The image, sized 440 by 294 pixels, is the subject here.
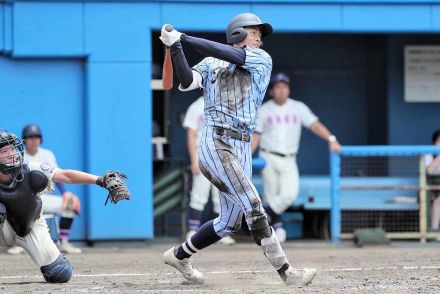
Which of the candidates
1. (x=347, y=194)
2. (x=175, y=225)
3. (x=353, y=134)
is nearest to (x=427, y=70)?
(x=353, y=134)

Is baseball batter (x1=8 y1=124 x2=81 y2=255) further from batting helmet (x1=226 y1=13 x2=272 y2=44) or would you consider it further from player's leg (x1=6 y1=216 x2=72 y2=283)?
batting helmet (x1=226 y1=13 x2=272 y2=44)

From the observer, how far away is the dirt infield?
7.01 metres

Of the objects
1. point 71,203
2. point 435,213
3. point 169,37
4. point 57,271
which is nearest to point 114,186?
point 57,271

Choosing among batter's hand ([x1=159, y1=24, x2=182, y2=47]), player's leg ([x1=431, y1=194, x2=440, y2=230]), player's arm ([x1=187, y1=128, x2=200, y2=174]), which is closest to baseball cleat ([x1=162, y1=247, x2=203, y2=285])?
batter's hand ([x1=159, y1=24, x2=182, y2=47])

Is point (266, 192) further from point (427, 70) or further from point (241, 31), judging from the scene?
point (241, 31)

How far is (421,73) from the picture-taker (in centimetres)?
1273

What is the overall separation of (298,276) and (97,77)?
462 cm

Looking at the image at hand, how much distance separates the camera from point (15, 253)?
34.7 ft

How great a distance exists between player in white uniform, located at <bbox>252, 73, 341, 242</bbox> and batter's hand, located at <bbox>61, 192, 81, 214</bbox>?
2094 mm

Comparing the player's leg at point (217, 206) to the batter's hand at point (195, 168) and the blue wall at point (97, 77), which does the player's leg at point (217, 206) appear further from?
the blue wall at point (97, 77)

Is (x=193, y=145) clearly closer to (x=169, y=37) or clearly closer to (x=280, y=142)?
(x=280, y=142)

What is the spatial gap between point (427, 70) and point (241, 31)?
620cm

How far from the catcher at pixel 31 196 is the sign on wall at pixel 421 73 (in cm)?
633

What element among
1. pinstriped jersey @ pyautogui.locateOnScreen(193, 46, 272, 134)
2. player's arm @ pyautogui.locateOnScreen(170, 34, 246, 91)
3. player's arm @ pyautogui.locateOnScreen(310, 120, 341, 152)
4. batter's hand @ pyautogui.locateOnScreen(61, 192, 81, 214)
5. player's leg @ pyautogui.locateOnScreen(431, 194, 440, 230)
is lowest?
player's leg @ pyautogui.locateOnScreen(431, 194, 440, 230)
